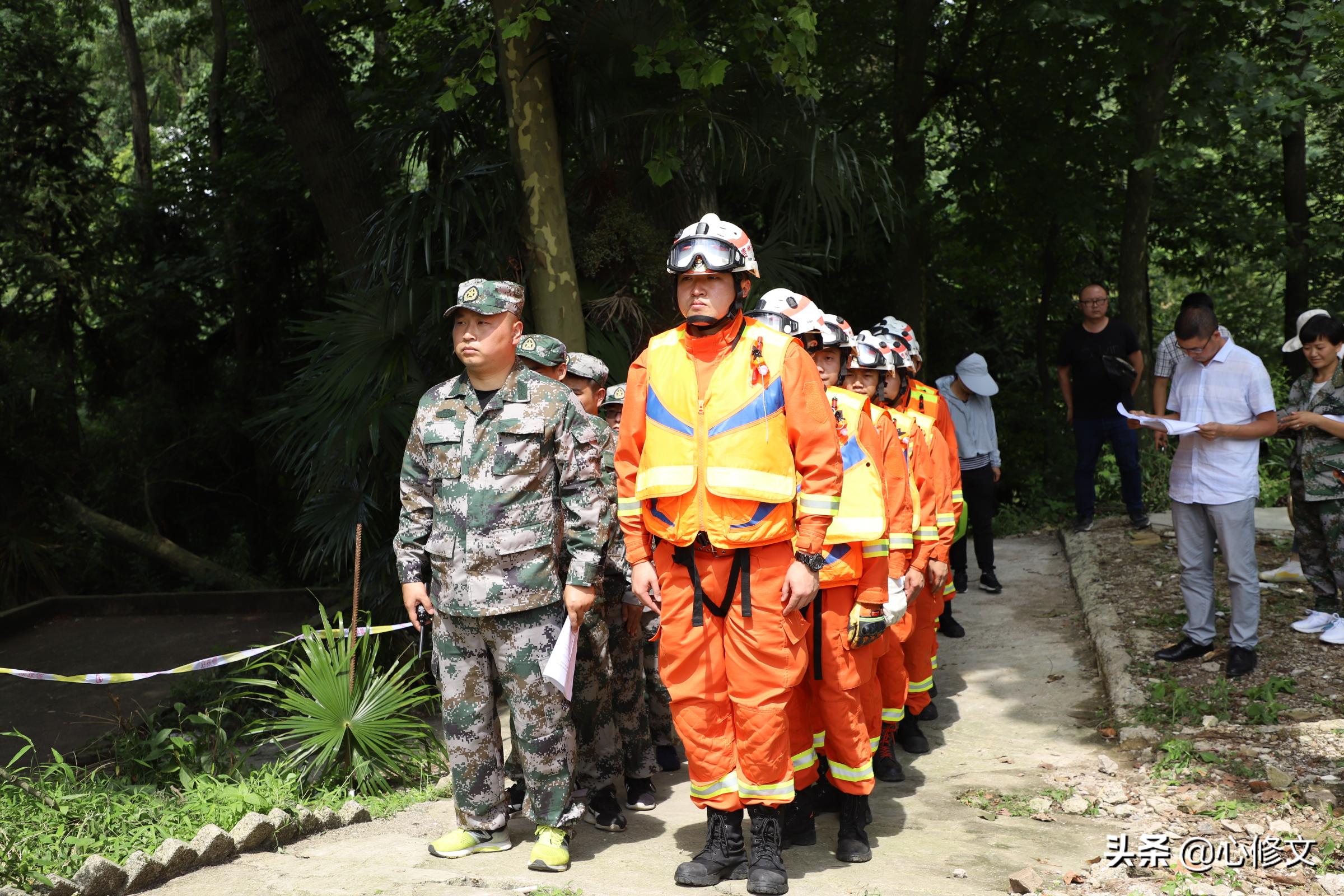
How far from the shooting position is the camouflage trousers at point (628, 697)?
17.1ft

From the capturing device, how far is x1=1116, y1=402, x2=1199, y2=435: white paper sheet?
6367 millimetres

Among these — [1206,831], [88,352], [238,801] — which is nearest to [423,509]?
[238,801]

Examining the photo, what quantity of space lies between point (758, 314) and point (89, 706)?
6976 millimetres

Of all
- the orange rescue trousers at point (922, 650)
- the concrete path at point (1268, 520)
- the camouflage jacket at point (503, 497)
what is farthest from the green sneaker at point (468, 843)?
the concrete path at point (1268, 520)

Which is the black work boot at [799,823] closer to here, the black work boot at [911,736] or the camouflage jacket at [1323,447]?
the black work boot at [911,736]

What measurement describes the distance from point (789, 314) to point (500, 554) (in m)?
1.49

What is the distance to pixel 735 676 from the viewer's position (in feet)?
13.5

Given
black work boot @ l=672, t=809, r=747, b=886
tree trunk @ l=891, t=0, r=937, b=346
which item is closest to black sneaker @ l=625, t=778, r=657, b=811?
black work boot @ l=672, t=809, r=747, b=886

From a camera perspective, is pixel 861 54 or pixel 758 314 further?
pixel 861 54

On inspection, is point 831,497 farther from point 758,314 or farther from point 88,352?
point 88,352

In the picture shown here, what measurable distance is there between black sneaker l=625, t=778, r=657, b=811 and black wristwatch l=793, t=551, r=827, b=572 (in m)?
1.65

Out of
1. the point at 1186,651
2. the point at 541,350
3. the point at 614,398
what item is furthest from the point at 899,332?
the point at 1186,651

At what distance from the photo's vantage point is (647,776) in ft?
17.2

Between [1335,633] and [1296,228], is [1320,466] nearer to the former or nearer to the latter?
[1335,633]
